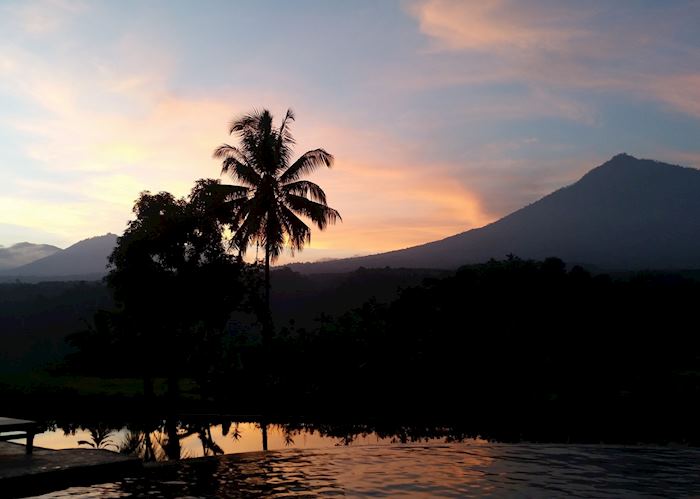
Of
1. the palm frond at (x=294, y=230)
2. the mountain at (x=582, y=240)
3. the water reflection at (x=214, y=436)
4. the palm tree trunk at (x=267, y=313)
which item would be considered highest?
the mountain at (x=582, y=240)

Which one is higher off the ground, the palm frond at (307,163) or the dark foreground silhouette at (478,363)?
the palm frond at (307,163)

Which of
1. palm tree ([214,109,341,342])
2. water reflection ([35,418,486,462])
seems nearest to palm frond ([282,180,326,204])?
palm tree ([214,109,341,342])

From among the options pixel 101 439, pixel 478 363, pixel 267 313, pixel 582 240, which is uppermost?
pixel 582 240

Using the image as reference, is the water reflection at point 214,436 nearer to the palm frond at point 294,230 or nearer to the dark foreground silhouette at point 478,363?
the dark foreground silhouette at point 478,363

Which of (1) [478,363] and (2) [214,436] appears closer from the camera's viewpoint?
(2) [214,436]

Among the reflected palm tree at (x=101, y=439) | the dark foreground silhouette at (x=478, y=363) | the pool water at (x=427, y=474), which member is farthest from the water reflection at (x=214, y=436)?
the pool water at (x=427, y=474)

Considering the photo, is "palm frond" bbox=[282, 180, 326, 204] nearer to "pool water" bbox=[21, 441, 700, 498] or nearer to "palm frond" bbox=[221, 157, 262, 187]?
"palm frond" bbox=[221, 157, 262, 187]

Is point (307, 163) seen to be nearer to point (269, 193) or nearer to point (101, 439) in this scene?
point (269, 193)

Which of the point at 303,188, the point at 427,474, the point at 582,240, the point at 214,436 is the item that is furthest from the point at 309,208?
the point at 582,240

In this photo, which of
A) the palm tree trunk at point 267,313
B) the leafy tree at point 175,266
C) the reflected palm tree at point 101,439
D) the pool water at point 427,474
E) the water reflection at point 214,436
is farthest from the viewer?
the palm tree trunk at point 267,313
